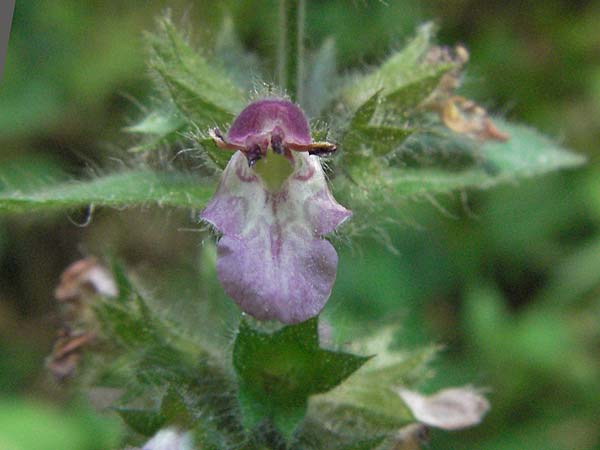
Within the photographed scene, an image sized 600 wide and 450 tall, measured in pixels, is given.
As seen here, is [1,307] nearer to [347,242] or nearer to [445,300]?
[445,300]

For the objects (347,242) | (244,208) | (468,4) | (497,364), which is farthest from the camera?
(468,4)

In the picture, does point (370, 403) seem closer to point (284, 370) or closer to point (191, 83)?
point (284, 370)

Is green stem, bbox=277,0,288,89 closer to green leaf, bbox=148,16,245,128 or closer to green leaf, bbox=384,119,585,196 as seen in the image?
green leaf, bbox=148,16,245,128

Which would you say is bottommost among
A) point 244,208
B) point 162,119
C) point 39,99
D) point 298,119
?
point 244,208

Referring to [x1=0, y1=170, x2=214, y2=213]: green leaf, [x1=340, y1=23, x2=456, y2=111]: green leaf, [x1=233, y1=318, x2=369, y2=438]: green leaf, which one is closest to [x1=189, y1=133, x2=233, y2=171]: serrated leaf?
→ [x1=0, y1=170, x2=214, y2=213]: green leaf

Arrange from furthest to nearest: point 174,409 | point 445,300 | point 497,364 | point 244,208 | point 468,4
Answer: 1. point 468,4
2. point 445,300
3. point 497,364
4. point 174,409
5. point 244,208

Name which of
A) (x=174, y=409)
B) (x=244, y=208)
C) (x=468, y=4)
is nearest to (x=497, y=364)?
(x=468, y=4)

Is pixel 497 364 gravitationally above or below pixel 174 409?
above
